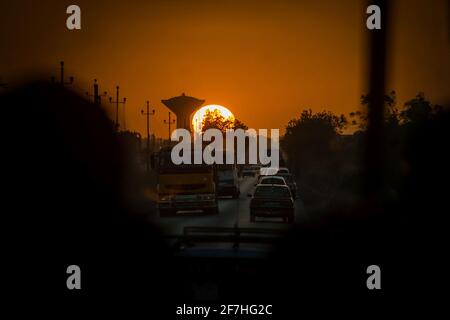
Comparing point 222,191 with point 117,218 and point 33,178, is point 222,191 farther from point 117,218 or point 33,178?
point 117,218

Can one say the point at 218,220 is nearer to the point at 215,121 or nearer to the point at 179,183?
the point at 179,183

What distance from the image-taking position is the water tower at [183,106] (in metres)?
153

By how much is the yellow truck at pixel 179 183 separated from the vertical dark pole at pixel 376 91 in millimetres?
25953

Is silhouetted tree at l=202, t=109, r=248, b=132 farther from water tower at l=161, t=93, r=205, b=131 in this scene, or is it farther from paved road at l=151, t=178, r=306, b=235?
paved road at l=151, t=178, r=306, b=235

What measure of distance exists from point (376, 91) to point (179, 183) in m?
28.6

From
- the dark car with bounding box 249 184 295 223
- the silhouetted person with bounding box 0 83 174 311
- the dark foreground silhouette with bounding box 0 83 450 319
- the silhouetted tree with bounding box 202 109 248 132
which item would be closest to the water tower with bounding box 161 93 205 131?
the silhouetted tree with bounding box 202 109 248 132

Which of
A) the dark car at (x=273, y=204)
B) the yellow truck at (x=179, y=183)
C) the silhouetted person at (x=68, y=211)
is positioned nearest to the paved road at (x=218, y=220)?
the dark car at (x=273, y=204)

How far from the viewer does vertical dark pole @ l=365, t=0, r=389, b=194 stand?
1973 cm

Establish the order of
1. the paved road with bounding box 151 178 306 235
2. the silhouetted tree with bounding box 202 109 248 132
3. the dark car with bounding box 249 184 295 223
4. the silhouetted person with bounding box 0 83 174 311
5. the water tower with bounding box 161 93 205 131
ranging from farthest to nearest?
the silhouetted tree with bounding box 202 109 248 132 → the water tower with bounding box 161 93 205 131 → the dark car with bounding box 249 184 295 223 → the paved road with bounding box 151 178 306 235 → the silhouetted person with bounding box 0 83 174 311

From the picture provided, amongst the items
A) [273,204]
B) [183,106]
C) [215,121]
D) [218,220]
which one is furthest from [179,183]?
[215,121]

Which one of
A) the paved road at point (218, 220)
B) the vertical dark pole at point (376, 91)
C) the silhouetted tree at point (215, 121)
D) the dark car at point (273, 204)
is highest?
the silhouetted tree at point (215, 121)

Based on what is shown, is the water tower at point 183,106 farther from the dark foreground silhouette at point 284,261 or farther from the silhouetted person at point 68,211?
→ the dark foreground silhouette at point 284,261

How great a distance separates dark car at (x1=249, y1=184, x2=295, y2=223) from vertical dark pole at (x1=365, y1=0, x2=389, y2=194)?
18467 millimetres
